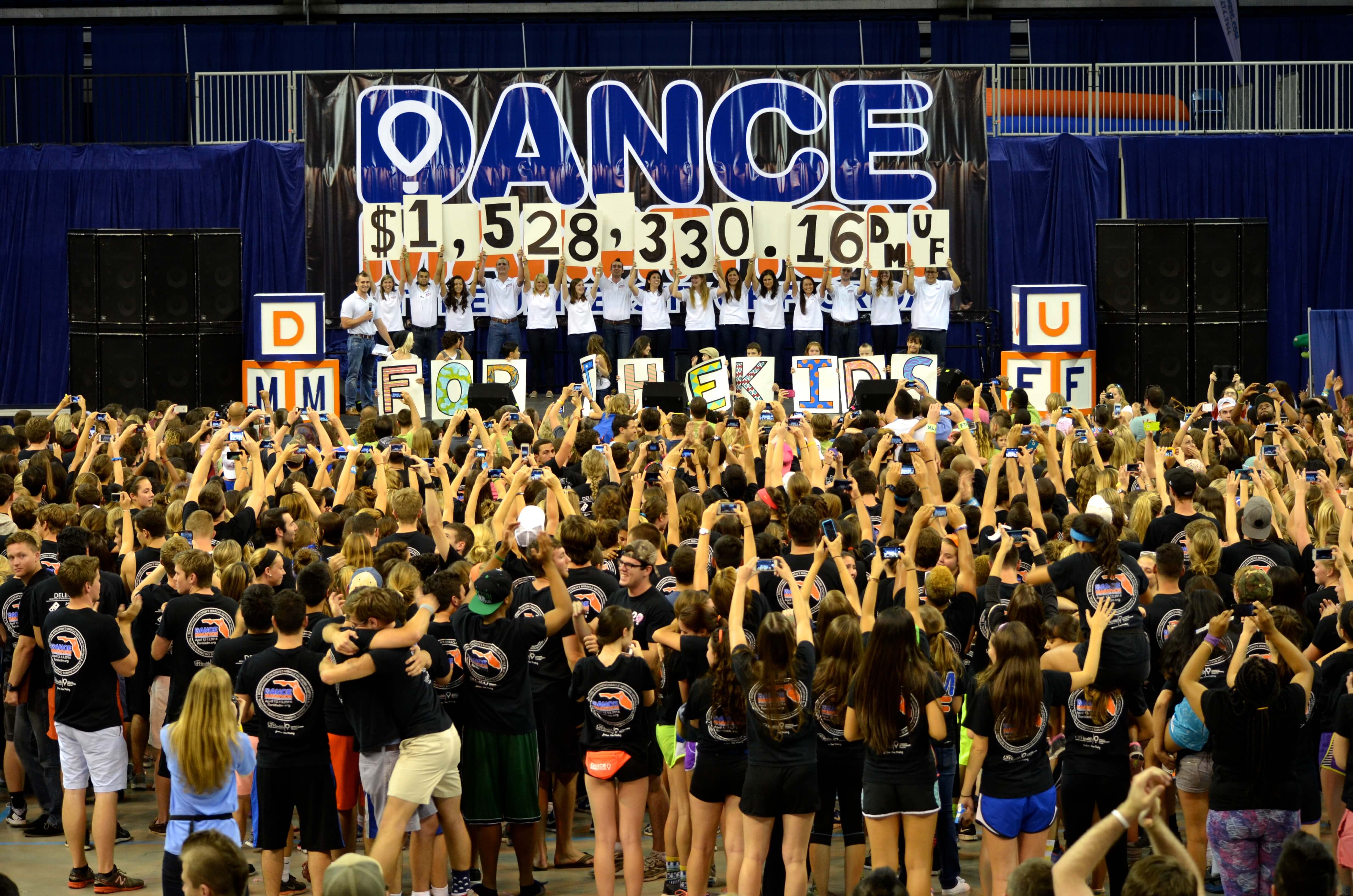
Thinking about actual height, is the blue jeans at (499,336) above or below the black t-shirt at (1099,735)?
above

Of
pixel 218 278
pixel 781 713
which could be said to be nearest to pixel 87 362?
pixel 218 278

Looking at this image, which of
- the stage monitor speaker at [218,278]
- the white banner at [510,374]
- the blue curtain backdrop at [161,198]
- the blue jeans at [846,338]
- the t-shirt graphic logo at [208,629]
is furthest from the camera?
the blue curtain backdrop at [161,198]

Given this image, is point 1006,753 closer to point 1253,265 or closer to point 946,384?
point 946,384

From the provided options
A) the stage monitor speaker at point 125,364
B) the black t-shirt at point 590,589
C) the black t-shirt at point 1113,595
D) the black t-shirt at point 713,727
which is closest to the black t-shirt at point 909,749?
the black t-shirt at point 713,727

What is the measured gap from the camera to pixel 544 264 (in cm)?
2170

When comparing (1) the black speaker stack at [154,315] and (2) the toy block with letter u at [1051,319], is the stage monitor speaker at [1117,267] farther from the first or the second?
(1) the black speaker stack at [154,315]

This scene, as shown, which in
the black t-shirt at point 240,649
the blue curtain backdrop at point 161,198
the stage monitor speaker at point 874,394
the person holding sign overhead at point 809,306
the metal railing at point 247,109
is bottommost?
the black t-shirt at point 240,649

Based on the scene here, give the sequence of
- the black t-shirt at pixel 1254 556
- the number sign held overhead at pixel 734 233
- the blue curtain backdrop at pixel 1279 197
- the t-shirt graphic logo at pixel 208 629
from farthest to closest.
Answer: the blue curtain backdrop at pixel 1279 197 → the number sign held overhead at pixel 734 233 → the black t-shirt at pixel 1254 556 → the t-shirt graphic logo at pixel 208 629

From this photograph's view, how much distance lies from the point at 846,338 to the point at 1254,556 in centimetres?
1350

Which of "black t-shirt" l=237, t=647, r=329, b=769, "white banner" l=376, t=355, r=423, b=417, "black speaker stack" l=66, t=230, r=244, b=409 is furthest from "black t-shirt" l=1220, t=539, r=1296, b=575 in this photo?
"black speaker stack" l=66, t=230, r=244, b=409

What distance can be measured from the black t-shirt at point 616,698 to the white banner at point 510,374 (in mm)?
12505

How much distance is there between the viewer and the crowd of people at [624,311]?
21.0m

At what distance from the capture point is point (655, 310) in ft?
69.9

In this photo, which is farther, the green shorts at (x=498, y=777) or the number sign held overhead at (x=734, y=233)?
the number sign held overhead at (x=734, y=233)
